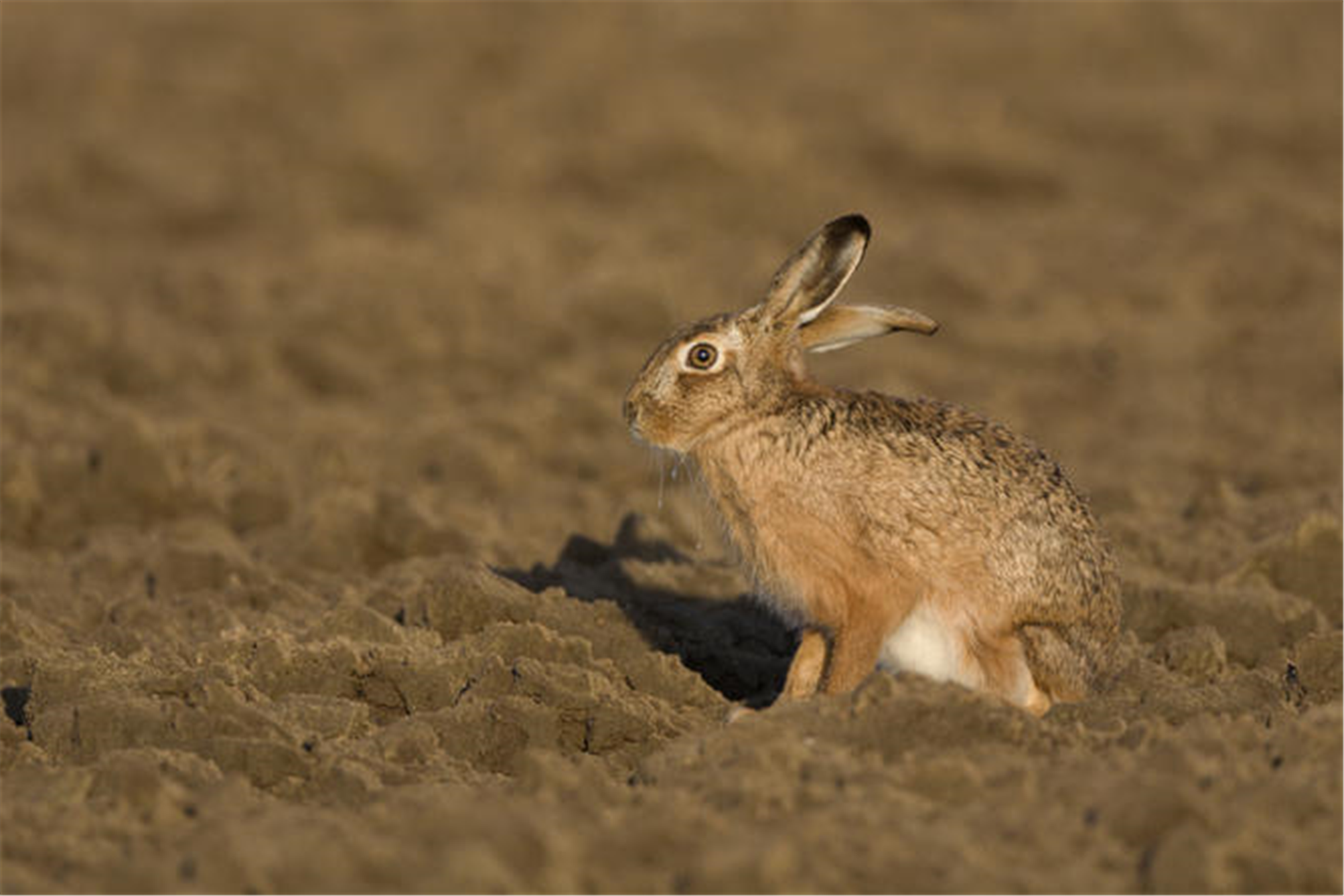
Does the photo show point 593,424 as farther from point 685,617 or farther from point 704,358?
point 704,358

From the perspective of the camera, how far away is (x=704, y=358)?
5.72 metres

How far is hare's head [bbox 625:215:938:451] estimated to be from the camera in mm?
5664

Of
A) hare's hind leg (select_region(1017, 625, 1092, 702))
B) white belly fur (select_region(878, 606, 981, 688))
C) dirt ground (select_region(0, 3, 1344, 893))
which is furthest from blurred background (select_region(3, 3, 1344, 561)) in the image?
hare's hind leg (select_region(1017, 625, 1092, 702))

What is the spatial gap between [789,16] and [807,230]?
7051 millimetres

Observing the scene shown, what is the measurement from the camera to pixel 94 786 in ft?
14.8

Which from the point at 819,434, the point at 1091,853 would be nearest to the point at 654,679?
the point at 819,434

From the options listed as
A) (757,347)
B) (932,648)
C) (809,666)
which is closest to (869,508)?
(932,648)

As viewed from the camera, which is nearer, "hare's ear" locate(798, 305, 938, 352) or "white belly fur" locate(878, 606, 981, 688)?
"white belly fur" locate(878, 606, 981, 688)

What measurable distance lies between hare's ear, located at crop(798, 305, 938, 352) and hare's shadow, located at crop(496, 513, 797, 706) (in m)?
1.13

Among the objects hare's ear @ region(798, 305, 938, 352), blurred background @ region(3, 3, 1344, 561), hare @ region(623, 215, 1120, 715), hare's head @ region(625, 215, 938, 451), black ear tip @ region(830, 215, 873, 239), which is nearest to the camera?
hare @ region(623, 215, 1120, 715)

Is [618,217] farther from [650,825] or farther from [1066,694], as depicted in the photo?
[650,825]

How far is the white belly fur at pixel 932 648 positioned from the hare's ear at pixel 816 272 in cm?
98

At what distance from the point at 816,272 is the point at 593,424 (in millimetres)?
5187

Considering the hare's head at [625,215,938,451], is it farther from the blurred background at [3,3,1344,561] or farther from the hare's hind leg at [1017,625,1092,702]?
the blurred background at [3,3,1344,561]
